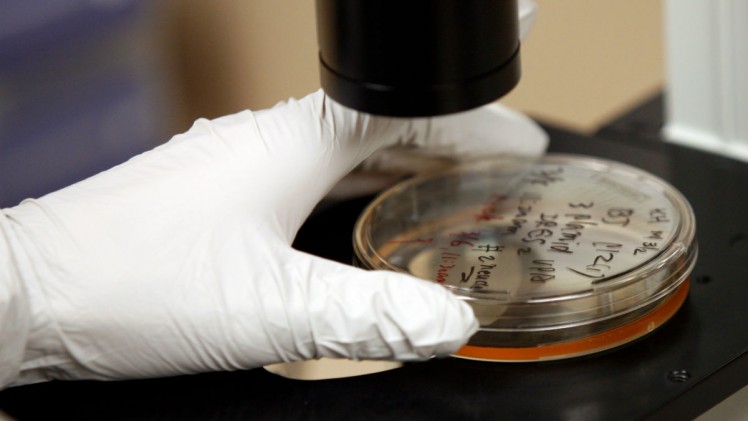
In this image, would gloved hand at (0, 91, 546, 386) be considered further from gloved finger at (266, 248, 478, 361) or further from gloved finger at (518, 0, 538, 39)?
gloved finger at (518, 0, 538, 39)

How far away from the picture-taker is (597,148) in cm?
129

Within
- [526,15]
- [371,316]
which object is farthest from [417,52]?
[526,15]

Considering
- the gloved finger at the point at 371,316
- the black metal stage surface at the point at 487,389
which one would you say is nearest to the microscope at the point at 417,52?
the gloved finger at the point at 371,316

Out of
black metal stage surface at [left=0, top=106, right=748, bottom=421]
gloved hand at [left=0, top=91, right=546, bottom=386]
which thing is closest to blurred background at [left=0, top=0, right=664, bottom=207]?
gloved hand at [left=0, top=91, right=546, bottom=386]

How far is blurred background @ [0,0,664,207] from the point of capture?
1.04 metres

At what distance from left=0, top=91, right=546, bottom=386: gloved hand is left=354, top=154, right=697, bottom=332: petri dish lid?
0.36 ft

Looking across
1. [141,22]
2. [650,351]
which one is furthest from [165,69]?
[650,351]

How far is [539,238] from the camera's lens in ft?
3.32

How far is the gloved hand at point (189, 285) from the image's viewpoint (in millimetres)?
834

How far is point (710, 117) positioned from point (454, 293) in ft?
2.15

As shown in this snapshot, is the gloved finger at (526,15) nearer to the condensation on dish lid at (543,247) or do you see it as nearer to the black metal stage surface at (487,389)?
the condensation on dish lid at (543,247)

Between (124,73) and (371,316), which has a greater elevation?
(124,73)

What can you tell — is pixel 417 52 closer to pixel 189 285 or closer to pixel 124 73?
pixel 189 285

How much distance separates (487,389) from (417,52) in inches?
12.1
